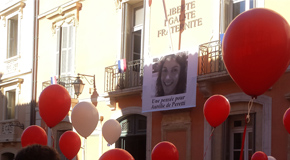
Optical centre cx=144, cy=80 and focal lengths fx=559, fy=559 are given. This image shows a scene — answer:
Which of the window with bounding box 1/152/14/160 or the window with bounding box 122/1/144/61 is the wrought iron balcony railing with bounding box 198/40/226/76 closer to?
the window with bounding box 122/1/144/61

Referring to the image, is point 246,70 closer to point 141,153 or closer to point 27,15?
point 141,153

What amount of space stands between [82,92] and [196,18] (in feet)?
15.9

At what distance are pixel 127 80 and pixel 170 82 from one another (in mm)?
1719

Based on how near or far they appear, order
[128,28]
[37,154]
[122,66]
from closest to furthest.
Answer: [37,154]
[122,66]
[128,28]

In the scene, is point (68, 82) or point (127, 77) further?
point (68, 82)

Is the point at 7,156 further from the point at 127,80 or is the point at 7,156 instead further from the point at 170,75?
the point at 170,75

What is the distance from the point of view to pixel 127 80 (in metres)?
14.0

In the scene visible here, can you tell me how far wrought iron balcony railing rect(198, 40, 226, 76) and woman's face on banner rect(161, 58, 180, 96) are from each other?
0.66 metres

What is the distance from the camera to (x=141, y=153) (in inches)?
562

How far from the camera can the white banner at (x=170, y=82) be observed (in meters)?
12.0

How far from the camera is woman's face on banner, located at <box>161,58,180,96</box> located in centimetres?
1241

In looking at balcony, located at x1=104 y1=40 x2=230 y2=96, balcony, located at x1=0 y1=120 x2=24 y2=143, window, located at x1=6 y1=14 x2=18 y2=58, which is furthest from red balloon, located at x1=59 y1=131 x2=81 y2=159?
window, located at x1=6 y1=14 x2=18 y2=58

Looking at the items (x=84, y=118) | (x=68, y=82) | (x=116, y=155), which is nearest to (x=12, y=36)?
(x=68, y=82)

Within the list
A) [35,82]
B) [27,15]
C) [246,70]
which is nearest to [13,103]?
[35,82]
